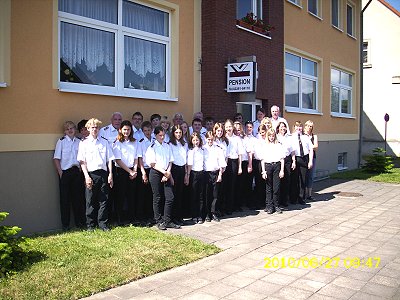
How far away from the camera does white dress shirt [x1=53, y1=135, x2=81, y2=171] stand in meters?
6.79

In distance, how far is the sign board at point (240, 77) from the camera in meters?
9.76

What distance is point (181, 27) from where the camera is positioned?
30.6ft

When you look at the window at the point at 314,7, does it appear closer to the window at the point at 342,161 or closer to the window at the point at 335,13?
the window at the point at 335,13

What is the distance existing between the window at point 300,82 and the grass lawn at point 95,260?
886 centimetres

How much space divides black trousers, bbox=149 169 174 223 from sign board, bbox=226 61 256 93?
3.63 metres

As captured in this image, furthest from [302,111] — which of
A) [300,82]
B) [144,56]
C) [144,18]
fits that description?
[144,18]

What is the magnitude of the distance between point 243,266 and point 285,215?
333 cm

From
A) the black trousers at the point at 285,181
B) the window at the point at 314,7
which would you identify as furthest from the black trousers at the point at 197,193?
the window at the point at 314,7

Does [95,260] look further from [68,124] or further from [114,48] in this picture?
[114,48]

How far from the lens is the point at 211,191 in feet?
25.6

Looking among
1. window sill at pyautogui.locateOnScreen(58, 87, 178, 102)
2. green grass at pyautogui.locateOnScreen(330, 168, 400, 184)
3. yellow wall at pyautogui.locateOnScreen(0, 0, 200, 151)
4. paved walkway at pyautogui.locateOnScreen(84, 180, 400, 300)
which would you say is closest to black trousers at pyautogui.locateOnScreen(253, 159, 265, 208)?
paved walkway at pyautogui.locateOnScreen(84, 180, 400, 300)

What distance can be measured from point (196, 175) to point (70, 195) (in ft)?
6.96

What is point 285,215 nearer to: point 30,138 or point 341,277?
point 341,277

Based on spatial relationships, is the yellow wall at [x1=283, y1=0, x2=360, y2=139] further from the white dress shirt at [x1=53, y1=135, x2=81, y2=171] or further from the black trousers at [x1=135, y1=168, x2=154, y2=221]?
the white dress shirt at [x1=53, y1=135, x2=81, y2=171]
